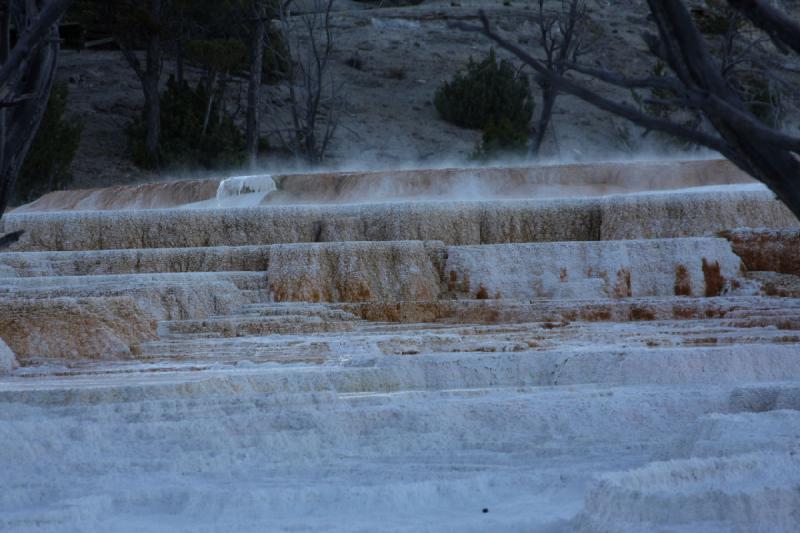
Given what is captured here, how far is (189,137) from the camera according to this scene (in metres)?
24.6

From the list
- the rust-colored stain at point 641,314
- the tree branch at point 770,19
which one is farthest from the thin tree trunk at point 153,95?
the tree branch at point 770,19

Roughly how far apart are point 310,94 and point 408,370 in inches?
678

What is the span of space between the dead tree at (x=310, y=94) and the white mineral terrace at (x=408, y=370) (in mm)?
10763

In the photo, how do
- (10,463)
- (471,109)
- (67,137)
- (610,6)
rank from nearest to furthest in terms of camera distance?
1. (10,463)
2. (67,137)
3. (471,109)
4. (610,6)

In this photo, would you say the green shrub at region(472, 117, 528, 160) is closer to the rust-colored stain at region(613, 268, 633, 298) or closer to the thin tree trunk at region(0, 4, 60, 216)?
the rust-colored stain at region(613, 268, 633, 298)

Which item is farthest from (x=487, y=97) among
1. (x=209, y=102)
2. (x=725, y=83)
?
(x=725, y=83)

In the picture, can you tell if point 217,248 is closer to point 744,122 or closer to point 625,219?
point 625,219

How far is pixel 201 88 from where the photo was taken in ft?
84.0

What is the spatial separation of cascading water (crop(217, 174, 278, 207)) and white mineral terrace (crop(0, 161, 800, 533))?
4.00 meters

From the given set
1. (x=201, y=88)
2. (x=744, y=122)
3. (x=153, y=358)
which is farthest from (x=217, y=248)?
(x=201, y=88)

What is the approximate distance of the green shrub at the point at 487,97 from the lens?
26422 millimetres

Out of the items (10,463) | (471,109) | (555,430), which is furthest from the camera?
(471,109)

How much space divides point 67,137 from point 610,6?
1857cm

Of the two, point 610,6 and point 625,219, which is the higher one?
point 610,6
